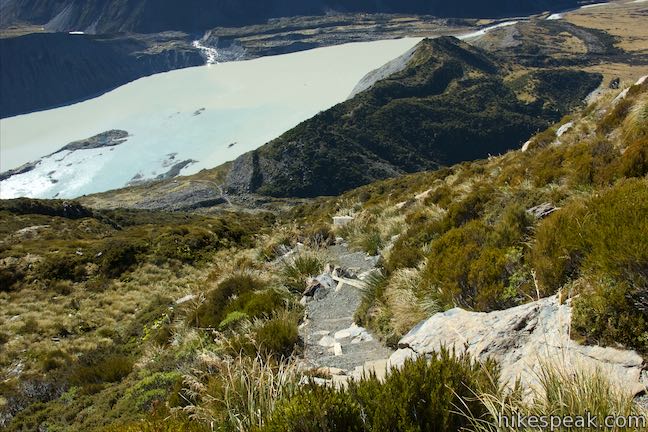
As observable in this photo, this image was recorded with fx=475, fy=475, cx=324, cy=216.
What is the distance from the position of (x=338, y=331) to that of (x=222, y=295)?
4.19 m

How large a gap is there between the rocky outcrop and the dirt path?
0.89 m

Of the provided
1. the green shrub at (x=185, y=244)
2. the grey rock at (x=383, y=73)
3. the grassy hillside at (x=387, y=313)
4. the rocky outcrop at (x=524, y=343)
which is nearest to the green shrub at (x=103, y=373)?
the grassy hillside at (x=387, y=313)

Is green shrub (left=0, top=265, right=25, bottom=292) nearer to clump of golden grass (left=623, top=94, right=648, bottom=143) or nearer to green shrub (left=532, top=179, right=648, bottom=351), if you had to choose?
green shrub (left=532, top=179, right=648, bottom=351)

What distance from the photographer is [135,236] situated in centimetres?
3462

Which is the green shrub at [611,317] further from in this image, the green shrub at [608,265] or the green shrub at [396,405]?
the green shrub at [396,405]

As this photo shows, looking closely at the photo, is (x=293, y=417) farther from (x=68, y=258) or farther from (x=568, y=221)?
(x=68, y=258)

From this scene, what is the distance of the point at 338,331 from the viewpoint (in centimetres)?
855

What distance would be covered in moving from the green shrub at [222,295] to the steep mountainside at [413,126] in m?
118

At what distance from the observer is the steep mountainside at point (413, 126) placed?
445 ft

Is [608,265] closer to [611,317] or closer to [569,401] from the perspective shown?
[611,317]

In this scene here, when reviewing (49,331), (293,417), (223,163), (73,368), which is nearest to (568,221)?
(293,417)

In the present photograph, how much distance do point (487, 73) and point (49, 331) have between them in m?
191

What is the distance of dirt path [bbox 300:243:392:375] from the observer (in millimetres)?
7051

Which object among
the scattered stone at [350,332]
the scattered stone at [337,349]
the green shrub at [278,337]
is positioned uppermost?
the green shrub at [278,337]
